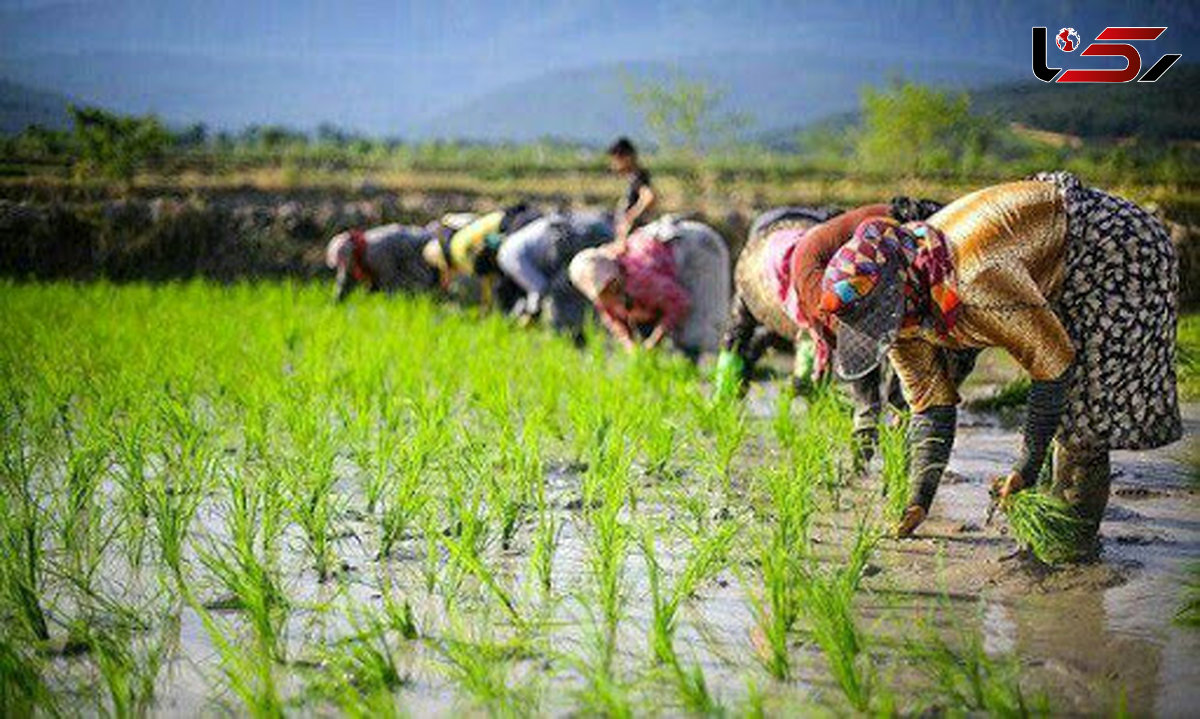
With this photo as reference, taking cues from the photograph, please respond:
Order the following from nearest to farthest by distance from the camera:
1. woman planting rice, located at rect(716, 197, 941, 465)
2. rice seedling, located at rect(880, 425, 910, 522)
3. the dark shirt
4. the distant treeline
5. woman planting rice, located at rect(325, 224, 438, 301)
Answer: rice seedling, located at rect(880, 425, 910, 522) → woman planting rice, located at rect(716, 197, 941, 465) → the distant treeline → the dark shirt → woman planting rice, located at rect(325, 224, 438, 301)

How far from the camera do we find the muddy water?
1.93 m

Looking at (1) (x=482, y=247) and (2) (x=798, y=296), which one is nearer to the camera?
(2) (x=798, y=296)

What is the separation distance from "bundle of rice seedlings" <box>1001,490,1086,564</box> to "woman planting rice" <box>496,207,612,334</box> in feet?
13.4

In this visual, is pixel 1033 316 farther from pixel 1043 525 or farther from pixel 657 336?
pixel 657 336

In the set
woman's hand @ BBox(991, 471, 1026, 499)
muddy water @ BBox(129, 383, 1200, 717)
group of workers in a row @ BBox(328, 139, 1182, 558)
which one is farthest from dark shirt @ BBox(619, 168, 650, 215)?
woman's hand @ BBox(991, 471, 1026, 499)

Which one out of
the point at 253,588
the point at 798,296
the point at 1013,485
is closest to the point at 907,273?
the point at 1013,485

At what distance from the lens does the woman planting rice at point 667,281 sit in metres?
5.38

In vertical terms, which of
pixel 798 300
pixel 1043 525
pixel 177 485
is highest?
pixel 798 300

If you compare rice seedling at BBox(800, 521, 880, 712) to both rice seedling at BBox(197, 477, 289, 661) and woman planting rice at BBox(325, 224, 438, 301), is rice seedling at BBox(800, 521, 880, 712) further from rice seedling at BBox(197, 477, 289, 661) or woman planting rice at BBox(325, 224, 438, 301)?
woman planting rice at BBox(325, 224, 438, 301)

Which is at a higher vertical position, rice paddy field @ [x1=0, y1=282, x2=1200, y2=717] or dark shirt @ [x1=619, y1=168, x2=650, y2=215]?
dark shirt @ [x1=619, y1=168, x2=650, y2=215]

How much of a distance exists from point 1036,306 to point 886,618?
27.5 inches

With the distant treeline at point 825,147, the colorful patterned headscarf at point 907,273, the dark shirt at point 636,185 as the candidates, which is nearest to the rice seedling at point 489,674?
the colorful patterned headscarf at point 907,273

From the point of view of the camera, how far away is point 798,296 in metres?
3.26

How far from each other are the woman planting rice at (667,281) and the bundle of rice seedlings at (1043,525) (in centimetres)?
292
